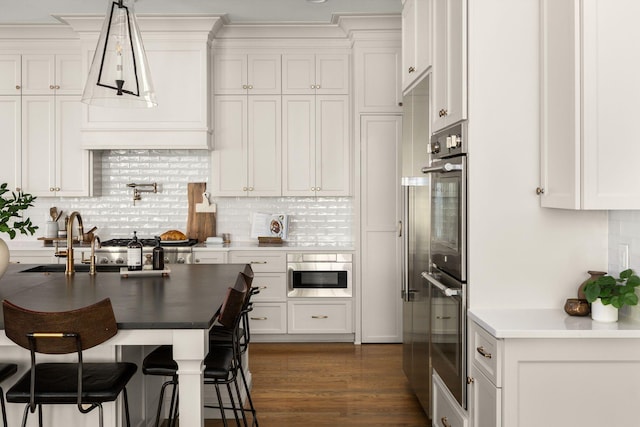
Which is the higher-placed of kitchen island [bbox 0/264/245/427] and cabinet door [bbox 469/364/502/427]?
kitchen island [bbox 0/264/245/427]

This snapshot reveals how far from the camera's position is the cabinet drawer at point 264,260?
5.73 metres

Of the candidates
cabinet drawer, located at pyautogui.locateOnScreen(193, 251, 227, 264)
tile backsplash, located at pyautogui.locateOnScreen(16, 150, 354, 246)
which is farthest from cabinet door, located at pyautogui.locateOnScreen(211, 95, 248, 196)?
cabinet drawer, located at pyautogui.locateOnScreen(193, 251, 227, 264)

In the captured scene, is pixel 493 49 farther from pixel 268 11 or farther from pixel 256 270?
pixel 256 270

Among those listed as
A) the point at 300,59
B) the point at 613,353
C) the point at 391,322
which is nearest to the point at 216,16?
the point at 300,59

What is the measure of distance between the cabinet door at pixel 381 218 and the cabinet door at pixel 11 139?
10.8 ft

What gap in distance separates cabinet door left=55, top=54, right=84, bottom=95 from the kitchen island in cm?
253

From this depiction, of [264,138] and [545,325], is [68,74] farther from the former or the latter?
[545,325]

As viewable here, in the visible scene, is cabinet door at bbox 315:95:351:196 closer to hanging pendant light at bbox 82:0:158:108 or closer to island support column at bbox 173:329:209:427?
hanging pendant light at bbox 82:0:158:108

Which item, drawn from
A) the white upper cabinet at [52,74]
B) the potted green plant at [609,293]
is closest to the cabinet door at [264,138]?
the white upper cabinet at [52,74]

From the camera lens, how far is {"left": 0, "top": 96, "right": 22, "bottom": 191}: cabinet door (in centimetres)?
590

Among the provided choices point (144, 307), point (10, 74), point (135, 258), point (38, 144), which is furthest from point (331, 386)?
point (10, 74)

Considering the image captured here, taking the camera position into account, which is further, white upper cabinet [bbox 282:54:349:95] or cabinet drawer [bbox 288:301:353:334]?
white upper cabinet [bbox 282:54:349:95]

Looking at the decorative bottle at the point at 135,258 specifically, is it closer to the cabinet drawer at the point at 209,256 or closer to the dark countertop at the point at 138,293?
the dark countertop at the point at 138,293

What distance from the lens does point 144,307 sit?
8.93 feet
